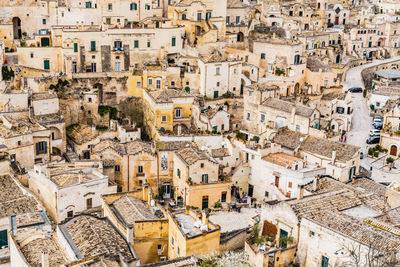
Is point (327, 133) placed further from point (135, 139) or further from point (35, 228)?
point (35, 228)

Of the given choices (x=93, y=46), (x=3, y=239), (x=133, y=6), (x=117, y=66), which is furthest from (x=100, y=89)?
(x=3, y=239)

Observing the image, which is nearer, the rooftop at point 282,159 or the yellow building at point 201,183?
the yellow building at point 201,183

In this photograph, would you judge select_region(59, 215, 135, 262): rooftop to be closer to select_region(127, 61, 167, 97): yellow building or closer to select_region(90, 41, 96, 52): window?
select_region(127, 61, 167, 97): yellow building

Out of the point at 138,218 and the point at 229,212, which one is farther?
the point at 229,212

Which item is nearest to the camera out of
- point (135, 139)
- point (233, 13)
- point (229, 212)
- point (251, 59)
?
point (229, 212)

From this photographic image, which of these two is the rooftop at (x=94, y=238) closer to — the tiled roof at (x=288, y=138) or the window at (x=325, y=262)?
the window at (x=325, y=262)

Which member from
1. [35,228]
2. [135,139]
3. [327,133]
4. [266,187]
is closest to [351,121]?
[327,133]

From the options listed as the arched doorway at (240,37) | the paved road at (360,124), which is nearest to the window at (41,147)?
the paved road at (360,124)
